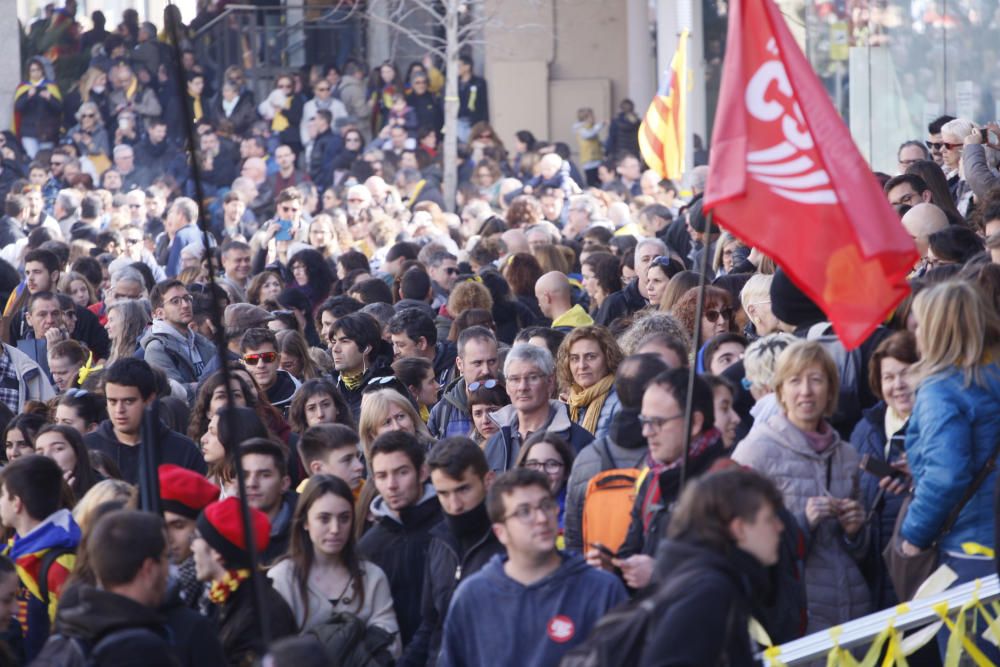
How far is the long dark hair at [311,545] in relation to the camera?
6488 millimetres

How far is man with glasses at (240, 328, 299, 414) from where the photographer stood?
9852mm

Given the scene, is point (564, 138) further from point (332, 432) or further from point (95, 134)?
point (332, 432)

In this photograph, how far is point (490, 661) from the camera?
5582 mm

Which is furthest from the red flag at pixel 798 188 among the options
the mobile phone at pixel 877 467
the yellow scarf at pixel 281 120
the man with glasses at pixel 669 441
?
the yellow scarf at pixel 281 120

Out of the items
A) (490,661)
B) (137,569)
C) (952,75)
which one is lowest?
(490,661)

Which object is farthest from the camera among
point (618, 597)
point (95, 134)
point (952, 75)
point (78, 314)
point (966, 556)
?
point (95, 134)

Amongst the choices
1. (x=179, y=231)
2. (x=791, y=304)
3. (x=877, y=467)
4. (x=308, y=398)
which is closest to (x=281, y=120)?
(x=179, y=231)

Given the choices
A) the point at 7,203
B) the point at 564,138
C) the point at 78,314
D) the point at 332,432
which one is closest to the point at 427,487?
the point at 332,432

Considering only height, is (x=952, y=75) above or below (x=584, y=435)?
above

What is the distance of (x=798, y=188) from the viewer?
586 cm

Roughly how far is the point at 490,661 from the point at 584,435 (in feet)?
7.73

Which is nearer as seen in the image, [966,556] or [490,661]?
[490,661]

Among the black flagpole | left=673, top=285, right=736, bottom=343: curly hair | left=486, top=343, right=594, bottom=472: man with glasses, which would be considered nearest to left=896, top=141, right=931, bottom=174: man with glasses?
left=673, top=285, right=736, bottom=343: curly hair

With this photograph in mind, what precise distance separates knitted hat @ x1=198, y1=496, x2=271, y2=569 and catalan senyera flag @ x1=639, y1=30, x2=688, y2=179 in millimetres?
11612
